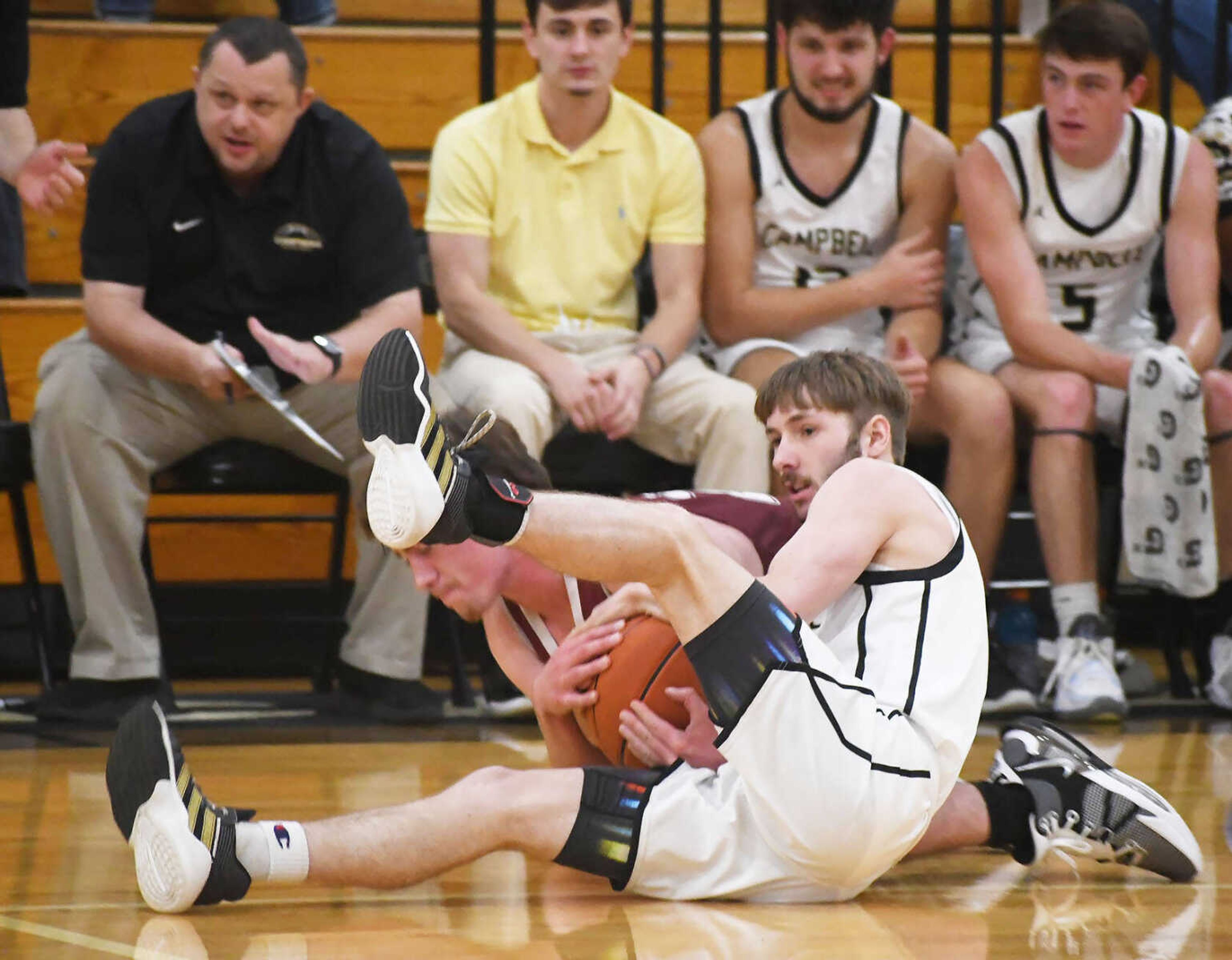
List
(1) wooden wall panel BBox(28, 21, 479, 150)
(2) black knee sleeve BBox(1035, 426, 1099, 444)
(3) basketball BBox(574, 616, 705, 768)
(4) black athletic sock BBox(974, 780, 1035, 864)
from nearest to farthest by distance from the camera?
(3) basketball BBox(574, 616, 705, 768) → (4) black athletic sock BBox(974, 780, 1035, 864) → (2) black knee sleeve BBox(1035, 426, 1099, 444) → (1) wooden wall panel BBox(28, 21, 479, 150)

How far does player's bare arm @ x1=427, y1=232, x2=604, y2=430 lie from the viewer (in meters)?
3.54

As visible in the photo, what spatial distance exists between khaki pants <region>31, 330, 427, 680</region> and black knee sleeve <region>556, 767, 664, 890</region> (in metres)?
1.47

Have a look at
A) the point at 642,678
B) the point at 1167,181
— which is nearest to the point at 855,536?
the point at 642,678

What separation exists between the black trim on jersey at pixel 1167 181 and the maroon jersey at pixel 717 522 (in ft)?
5.88

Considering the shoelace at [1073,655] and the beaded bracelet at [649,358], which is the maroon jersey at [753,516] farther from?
the shoelace at [1073,655]

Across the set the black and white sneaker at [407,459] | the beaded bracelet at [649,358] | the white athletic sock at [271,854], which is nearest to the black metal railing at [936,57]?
the beaded bracelet at [649,358]

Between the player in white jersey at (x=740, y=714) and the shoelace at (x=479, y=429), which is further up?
the shoelace at (x=479, y=429)

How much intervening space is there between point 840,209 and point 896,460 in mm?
1714

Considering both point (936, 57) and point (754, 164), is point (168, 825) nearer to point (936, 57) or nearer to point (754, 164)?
point (754, 164)

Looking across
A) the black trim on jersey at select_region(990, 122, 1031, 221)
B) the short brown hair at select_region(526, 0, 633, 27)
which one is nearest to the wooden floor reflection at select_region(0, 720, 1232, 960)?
the black trim on jersey at select_region(990, 122, 1031, 221)

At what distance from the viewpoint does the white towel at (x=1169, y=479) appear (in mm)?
3572

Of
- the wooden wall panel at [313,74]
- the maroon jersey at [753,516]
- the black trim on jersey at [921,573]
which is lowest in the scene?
the maroon jersey at [753,516]

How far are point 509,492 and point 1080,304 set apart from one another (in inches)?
95.0

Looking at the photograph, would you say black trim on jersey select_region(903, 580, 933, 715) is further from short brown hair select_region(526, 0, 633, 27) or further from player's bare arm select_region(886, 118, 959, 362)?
short brown hair select_region(526, 0, 633, 27)
